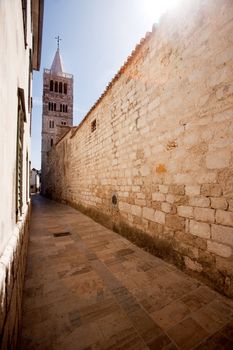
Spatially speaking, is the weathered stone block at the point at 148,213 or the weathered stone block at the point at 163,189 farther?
the weathered stone block at the point at 148,213

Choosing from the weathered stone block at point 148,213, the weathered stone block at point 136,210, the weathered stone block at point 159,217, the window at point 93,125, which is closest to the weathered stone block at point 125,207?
the weathered stone block at point 136,210

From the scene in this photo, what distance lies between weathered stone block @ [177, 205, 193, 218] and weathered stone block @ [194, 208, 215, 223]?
100 millimetres

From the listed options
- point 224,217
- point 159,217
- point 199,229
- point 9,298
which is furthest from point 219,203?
point 9,298

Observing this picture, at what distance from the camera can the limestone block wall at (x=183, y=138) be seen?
8.11ft

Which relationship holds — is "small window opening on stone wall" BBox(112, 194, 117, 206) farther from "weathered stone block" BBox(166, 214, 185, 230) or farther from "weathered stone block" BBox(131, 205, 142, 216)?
"weathered stone block" BBox(166, 214, 185, 230)

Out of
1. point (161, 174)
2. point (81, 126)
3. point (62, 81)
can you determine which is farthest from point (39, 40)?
point (62, 81)

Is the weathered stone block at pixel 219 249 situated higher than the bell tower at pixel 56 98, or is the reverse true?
the bell tower at pixel 56 98

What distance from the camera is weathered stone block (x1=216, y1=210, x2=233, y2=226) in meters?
2.33

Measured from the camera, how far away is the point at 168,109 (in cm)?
350

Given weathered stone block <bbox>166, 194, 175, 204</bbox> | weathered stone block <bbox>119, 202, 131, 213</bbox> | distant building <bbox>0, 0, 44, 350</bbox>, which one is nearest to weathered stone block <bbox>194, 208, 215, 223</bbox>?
weathered stone block <bbox>166, 194, 175, 204</bbox>

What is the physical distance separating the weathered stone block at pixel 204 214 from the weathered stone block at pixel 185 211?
4.0 inches

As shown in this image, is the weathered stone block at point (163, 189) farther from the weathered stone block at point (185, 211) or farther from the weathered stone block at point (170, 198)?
the weathered stone block at point (185, 211)

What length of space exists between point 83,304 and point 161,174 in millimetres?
2504

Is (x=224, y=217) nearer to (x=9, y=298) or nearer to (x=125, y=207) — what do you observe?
(x=9, y=298)
